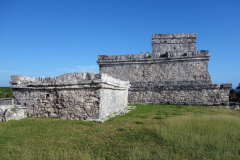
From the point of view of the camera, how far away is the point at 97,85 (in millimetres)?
6422

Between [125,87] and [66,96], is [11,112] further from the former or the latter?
[125,87]

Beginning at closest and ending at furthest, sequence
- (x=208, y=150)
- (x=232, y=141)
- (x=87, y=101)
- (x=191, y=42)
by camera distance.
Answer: (x=208, y=150)
(x=232, y=141)
(x=87, y=101)
(x=191, y=42)

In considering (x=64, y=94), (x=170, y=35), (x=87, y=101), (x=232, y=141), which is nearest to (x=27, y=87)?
(x=64, y=94)

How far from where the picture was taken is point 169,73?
14.9 metres

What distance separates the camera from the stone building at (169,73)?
41.2 ft

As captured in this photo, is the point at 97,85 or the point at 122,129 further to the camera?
the point at 97,85

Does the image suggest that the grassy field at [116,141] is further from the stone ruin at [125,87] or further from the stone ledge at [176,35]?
the stone ledge at [176,35]

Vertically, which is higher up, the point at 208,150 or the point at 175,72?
the point at 175,72

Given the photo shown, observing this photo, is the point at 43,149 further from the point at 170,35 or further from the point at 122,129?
the point at 170,35

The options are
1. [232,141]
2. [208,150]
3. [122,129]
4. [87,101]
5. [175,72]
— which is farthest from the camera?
[175,72]

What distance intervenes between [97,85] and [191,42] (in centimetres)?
1411

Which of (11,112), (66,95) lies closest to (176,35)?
(66,95)

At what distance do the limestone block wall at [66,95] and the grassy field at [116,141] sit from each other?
3.13ft

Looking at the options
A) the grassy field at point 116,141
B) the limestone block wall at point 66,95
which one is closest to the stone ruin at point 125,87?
the limestone block wall at point 66,95
